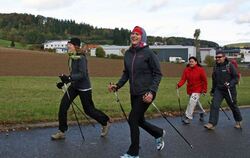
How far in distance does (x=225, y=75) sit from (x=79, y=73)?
4070mm

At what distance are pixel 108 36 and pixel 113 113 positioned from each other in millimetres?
186266

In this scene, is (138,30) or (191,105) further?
(191,105)

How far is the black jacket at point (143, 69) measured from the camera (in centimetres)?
693

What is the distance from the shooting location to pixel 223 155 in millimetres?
7559

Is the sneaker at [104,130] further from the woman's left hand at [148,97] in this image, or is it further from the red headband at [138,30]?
the red headband at [138,30]

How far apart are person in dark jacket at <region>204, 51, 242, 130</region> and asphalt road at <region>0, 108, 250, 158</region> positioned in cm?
54

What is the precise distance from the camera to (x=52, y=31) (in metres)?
178

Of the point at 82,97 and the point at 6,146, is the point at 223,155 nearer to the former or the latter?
the point at 82,97

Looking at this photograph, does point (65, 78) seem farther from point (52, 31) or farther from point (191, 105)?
point (52, 31)

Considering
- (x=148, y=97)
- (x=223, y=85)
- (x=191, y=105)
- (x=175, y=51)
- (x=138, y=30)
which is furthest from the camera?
(x=175, y=51)

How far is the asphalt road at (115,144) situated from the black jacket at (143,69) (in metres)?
1.15

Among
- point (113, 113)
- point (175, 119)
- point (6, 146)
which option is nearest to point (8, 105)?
point (113, 113)

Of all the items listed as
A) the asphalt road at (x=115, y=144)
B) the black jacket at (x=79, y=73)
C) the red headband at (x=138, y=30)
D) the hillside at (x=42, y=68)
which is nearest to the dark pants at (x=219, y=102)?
the asphalt road at (x=115, y=144)

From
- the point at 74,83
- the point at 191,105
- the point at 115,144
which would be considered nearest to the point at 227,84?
the point at 191,105
